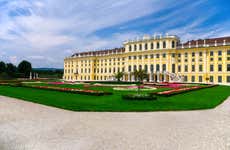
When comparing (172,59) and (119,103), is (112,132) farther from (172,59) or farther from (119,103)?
(172,59)

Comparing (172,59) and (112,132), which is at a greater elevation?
(172,59)

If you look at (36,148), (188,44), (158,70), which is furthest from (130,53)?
(36,148)

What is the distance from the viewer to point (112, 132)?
7066 mm

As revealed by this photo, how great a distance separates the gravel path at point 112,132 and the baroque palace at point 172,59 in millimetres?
48471

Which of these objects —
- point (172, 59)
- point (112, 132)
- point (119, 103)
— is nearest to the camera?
point (112, 132)

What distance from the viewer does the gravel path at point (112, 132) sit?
5.83m

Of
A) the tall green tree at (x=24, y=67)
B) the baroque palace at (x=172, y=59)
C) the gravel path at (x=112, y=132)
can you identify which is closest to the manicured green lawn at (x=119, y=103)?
the gravel path at (x=112, y=132)

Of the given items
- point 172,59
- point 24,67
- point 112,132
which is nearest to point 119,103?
point 112,132

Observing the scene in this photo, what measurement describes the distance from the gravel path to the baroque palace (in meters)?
48.5

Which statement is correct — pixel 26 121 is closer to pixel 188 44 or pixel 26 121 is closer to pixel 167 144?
pixel 167 144

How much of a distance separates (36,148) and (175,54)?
191 feet

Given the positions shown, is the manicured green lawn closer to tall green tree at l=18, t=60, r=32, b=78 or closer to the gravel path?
the gravel path

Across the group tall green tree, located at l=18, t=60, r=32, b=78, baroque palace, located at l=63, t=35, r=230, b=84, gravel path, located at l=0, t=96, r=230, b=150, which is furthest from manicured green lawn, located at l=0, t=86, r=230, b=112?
tall green tree, located at l=18, t=60, r=32, b=78

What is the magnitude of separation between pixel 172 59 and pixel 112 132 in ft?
182
